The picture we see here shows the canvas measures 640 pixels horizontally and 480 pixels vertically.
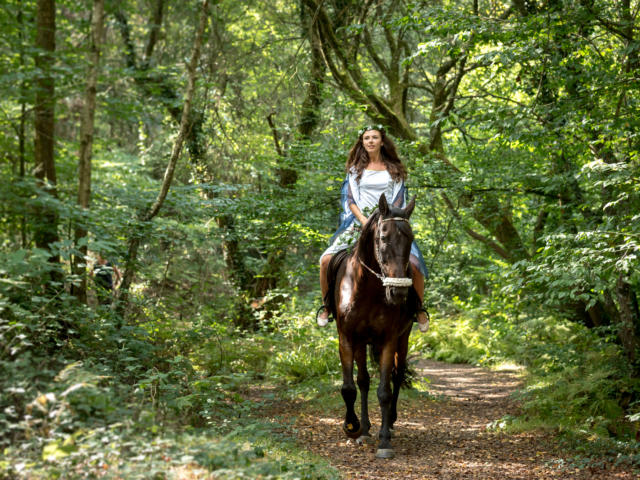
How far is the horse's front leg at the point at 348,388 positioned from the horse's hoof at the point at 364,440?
0.11 metres

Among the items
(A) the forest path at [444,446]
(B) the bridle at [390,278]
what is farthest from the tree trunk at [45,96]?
(B) the bridle at [390,278]

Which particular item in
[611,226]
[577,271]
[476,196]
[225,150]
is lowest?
[577,271]

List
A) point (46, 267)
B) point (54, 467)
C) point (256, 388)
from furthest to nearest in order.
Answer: point (256, 388) < point (46, 267) < point (54, 467)

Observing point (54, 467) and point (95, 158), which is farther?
point (95, 158)

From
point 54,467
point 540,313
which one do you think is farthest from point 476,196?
point 54,467

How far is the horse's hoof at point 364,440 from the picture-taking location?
6594 millimetres

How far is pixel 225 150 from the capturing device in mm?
14031

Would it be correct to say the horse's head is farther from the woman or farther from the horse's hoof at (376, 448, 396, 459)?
the horse's hoof at (376, 448, 396, 459)

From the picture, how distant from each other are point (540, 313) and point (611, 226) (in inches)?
184

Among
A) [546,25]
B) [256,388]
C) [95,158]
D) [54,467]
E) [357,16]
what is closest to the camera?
[54,467]

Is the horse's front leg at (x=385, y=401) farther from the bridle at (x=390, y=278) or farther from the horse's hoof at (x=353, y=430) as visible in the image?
the bridle at (x=390, y=278)

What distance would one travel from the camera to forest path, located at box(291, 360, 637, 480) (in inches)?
219

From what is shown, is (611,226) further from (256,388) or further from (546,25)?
(256,388)

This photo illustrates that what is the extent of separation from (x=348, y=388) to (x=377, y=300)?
3.86 feet
